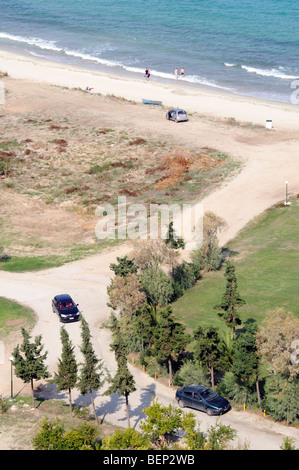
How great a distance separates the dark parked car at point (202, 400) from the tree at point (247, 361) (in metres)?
1.66

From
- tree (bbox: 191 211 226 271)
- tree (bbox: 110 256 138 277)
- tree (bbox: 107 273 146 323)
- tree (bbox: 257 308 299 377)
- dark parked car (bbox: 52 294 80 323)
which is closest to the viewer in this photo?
tree (bbox: 257 308 299 377)

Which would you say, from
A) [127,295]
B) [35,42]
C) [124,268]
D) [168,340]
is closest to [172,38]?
[35,42]

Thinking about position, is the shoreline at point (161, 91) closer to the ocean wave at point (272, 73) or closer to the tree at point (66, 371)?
the ocean wave at point (272, 73)

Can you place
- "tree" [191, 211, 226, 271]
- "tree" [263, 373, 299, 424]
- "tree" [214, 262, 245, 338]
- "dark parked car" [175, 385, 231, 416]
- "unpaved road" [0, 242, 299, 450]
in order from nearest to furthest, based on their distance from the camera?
"unpaved road" [0, 242, 299, 450], "tree" [263, 373, 299, 424], "dark parked car" [175, 385, 231, 416], "tree" [214, 262, 245, 338], "tree" [191, 211, 226, 271]

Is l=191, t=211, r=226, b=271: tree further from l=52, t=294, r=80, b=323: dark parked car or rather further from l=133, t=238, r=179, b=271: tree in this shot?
l=52, t=294, r=80, b=323: dark parked car

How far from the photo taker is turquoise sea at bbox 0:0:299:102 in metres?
110

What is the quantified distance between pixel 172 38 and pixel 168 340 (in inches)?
4243

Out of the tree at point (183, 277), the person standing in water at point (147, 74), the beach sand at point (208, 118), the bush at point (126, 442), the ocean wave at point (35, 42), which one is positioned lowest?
the tree at point (183, 277)

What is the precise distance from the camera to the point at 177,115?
278 ft

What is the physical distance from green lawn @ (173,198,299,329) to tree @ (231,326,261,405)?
7.55m

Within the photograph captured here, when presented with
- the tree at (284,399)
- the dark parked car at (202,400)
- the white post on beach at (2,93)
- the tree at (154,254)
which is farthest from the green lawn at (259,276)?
the white post on beach at (2,93)

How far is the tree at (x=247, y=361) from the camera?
34781 millimetres

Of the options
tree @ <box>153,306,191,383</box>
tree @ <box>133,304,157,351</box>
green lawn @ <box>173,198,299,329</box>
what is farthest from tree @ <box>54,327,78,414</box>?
green lawn @ <box>173,198,299,329</box>
